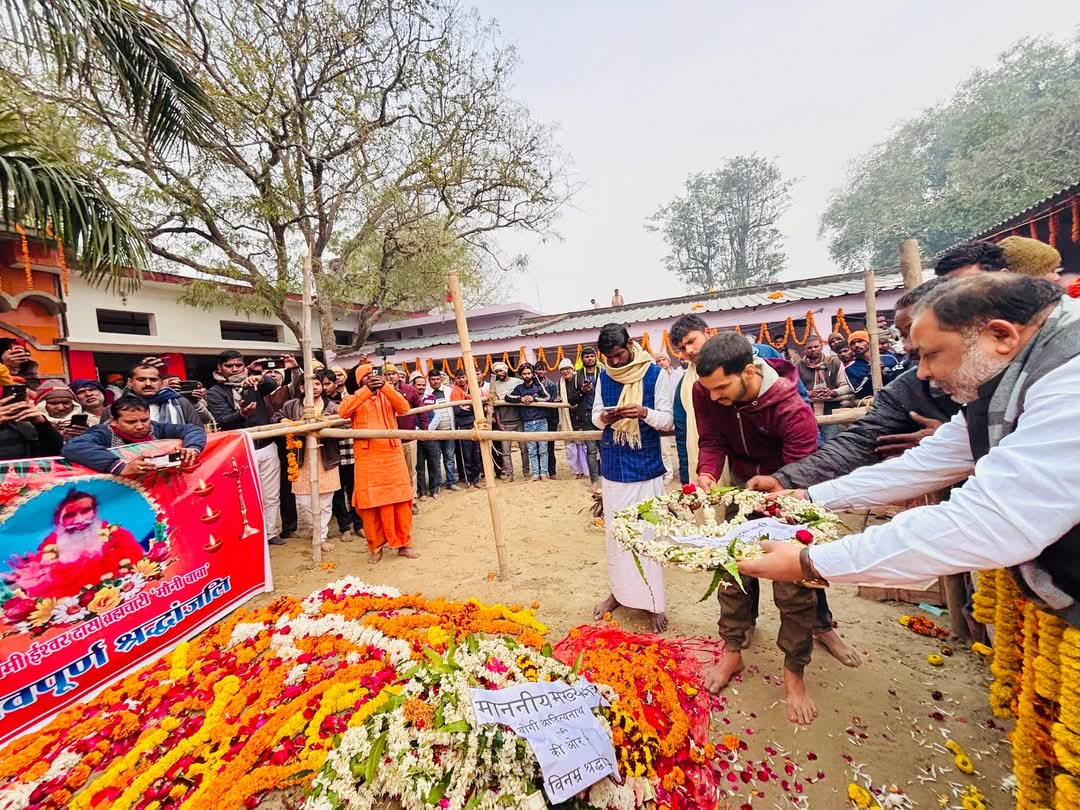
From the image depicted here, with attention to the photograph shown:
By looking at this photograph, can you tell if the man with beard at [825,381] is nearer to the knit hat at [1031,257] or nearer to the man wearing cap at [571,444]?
the knit hat at [1031,257]

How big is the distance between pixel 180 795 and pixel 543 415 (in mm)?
6942

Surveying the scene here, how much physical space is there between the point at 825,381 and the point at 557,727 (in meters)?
5.76

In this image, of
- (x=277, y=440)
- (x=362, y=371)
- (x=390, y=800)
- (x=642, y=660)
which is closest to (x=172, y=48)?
(x=362, y=371)

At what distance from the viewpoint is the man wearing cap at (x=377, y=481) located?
4934mm

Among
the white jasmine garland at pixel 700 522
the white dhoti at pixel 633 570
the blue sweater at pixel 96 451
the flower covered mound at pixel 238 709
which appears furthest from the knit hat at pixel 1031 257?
the blue sweater at pixel 96 451

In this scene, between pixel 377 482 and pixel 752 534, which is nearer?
pixel 752 534

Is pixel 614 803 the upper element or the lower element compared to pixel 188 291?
lower

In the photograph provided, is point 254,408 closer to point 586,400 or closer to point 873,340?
point 586,400

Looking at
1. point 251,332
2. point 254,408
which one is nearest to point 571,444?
point 254,408

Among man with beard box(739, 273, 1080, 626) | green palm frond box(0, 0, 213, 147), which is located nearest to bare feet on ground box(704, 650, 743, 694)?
man with beard box(739, 273, 1080, 626)

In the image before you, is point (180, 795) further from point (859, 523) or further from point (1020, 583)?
point (859, 523)

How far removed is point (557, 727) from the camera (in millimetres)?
1803

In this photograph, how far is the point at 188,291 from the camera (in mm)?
10734

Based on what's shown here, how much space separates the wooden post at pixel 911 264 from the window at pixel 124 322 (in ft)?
51.6
